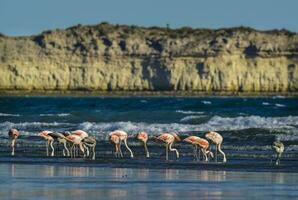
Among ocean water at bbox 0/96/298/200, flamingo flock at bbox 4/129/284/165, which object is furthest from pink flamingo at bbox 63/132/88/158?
ocean water at bbox 0/96/298/200

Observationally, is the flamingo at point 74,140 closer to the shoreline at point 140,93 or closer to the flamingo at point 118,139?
the flamingo at point 118,139

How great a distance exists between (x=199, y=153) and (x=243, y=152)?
6.07ft

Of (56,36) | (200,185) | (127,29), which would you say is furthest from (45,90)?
(200,185)

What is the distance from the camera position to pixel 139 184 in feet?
69.2

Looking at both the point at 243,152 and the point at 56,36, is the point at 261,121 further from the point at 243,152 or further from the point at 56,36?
the point at 56,36

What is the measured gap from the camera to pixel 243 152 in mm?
30500

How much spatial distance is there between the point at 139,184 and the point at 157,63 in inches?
4195

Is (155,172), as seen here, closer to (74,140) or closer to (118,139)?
(74,140)

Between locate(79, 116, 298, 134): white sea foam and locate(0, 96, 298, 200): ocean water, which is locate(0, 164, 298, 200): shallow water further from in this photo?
locate(79, 116, 298, 134): white sea foam

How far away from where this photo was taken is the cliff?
12500 cm

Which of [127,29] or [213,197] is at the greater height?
[127,29]

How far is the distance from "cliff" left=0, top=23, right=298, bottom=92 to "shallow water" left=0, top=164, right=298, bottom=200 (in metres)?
100.0

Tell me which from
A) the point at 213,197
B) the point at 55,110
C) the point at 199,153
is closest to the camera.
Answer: the point at 213,197

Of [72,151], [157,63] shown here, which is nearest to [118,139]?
[72,151]
